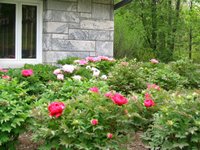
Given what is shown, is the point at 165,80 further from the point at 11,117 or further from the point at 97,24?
the point at 11,117

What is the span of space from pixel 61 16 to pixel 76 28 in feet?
1.37

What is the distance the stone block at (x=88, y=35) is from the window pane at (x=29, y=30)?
798 millimetres

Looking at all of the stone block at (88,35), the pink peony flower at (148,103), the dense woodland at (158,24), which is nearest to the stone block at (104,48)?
the stone block at (88,35)

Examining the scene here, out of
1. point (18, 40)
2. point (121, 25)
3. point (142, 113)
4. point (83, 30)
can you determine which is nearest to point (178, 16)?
point (121, 25)

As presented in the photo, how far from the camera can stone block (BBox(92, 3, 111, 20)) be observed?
24.5 ft

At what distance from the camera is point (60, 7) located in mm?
7059

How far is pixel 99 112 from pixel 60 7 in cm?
488

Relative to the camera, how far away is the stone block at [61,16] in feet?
22.7

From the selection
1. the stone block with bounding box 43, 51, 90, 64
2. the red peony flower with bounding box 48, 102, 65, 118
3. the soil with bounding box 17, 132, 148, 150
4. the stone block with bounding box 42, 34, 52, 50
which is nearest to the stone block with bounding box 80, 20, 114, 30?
the stone block with bounding box 43, 51, 90, 64

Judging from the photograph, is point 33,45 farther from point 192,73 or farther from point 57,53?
point 192,73

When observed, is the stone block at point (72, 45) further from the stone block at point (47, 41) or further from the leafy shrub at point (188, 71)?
the leafy shrub at point (188, 71)

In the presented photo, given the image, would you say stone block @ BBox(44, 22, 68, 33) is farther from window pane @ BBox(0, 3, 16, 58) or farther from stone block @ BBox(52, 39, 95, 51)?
window pane @ BBox(0, 3, 16, 58)

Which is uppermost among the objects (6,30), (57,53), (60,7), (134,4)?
(134,4)

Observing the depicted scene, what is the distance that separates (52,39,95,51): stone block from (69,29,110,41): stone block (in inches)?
3.6
